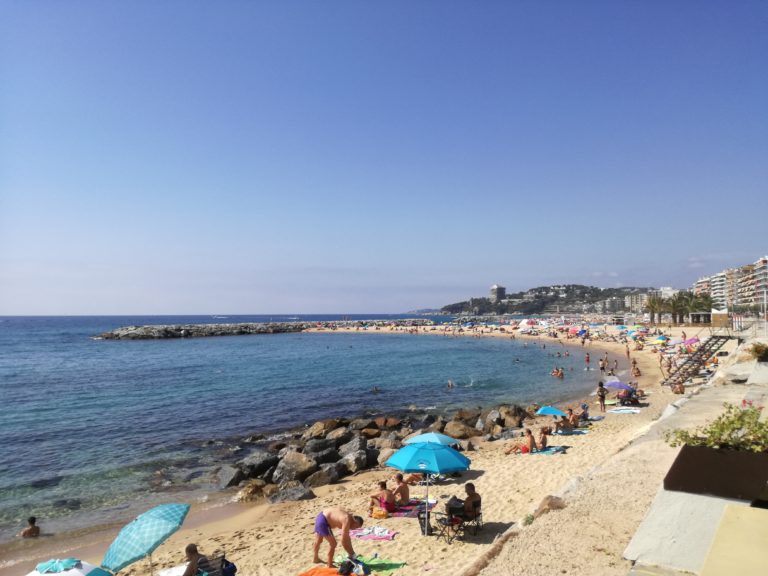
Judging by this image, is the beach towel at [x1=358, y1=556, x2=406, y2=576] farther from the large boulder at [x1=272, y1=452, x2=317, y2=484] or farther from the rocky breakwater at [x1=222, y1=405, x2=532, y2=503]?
the large boulder at [x1=272, y1=452, x2=317, y2=484]

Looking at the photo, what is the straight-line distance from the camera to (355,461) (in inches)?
642

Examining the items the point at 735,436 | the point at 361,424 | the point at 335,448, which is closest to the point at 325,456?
the point at 335,448

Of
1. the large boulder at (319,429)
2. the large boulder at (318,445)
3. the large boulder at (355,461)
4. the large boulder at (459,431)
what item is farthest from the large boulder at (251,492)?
the large boulder at (459,431)

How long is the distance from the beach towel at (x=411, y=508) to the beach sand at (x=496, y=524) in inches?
12.0

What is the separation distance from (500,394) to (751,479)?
27.3 metres

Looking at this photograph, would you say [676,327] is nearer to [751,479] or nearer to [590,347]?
[590,347]

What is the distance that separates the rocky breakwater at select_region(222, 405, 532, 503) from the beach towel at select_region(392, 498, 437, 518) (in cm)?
218

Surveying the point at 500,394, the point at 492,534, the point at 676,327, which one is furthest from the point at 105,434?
the point at 676,327

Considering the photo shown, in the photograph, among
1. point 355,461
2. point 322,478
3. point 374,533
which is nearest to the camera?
point 374,533

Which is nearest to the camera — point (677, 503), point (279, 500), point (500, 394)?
point (677, 503)

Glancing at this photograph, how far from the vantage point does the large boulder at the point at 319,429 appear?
20766 millimetres

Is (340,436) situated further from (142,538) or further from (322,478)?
(142,538)

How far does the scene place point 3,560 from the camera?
35.3 ft

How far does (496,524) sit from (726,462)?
20.8ft
